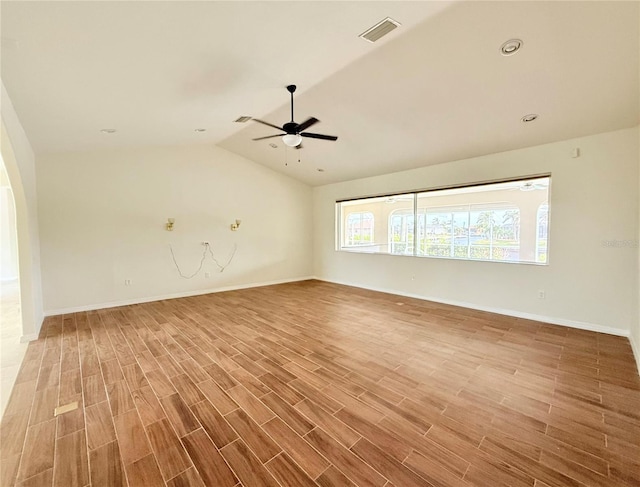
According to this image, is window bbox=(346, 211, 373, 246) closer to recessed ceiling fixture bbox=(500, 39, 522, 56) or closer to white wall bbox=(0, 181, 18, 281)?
recessed ceiling fixture bbox=(500, 39, 522, 56)

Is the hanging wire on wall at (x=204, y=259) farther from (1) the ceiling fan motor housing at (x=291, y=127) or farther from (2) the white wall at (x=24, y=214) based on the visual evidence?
(1) the ceiling fan motor housing at (x=291, y=127)

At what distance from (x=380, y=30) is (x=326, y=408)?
3.24m

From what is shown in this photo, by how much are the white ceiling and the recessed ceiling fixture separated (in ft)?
0.18

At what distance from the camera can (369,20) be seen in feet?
7.65

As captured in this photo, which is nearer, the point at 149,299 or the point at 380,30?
the point at 380,30

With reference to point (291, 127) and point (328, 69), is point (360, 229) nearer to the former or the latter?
point (291, 127)

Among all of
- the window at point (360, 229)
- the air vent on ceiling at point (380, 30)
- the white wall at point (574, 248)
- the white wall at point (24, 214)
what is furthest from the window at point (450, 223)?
the white wall at point (24, 214)

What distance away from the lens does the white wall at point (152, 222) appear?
4.86 m

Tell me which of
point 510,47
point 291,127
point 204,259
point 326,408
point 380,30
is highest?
point 380,30

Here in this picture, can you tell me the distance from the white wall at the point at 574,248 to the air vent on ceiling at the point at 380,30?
322 cm

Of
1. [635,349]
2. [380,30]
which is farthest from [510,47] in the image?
[635,349]

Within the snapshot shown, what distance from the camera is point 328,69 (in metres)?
3.15

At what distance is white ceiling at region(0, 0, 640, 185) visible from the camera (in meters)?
2.06

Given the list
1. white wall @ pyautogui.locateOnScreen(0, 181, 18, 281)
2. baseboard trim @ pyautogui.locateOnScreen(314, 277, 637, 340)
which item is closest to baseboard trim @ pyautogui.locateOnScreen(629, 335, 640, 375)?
baseboard trim @ pyautogui.locateOnScreen(314, 277, 637, 340)
